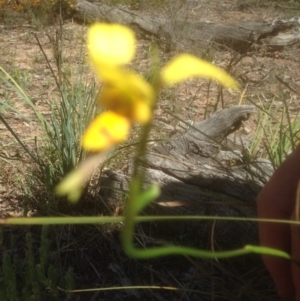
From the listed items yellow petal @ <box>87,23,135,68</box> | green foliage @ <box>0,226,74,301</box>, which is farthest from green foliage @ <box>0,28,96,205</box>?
yellow petal @ <box>87,23,135,68</box>

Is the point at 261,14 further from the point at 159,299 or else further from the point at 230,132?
the point at 159,299

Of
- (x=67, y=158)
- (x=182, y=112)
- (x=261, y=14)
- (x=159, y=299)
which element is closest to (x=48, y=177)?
(x=67, y=158)

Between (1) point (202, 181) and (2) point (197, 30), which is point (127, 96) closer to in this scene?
(1) point (202, 181)

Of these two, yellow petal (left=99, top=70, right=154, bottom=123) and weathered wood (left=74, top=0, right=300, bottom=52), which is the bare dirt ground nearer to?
weathered wood (left=74, top=0, right=300, bottom=52)

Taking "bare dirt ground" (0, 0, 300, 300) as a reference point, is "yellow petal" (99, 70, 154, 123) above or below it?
above

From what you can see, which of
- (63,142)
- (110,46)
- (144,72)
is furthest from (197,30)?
(110,46)

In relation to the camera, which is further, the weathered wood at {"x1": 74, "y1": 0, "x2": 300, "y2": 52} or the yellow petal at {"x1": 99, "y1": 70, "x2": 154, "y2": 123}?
the weathered wood at {"x1": 74, "y1": 0, "x2": 300, "y2": 52}

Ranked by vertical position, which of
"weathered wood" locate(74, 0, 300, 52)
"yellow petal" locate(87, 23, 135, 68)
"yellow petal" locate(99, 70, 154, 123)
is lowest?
"weathered wood" locate(74, 0, 300, 52)

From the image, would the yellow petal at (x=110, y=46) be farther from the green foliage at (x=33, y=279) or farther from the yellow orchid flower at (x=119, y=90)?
the green foliage at (x=33, y=279)
